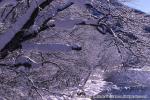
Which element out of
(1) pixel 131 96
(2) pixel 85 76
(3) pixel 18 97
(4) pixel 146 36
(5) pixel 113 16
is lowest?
(1) pixel 131 96

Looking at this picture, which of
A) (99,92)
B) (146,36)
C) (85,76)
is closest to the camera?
(146,36)

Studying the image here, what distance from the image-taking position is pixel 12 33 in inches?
390

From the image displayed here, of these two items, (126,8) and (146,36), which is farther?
(146,36)

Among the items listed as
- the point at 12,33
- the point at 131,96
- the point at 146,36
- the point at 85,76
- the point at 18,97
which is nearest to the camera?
the point at 12,33

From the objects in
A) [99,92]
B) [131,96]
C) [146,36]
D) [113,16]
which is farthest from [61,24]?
[131,96]

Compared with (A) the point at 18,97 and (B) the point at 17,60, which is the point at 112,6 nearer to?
(B) the point at 17,60

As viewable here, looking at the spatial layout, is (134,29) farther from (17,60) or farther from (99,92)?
(99,92)

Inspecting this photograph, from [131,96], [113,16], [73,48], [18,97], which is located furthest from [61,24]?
[131,96]

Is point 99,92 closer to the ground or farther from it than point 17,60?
closer to the ground

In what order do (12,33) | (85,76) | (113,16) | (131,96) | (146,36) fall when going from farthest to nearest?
(131,96)
(85,76)
(146,36)
(113,16)
(12,33)

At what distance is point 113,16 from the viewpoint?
1091 cm

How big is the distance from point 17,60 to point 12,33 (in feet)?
4.39

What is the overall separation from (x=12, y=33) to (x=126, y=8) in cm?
263

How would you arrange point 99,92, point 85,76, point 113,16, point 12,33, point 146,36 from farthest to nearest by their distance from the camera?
point 99,92, point 85,76, point 146,36, point 113,16, point 12,33
